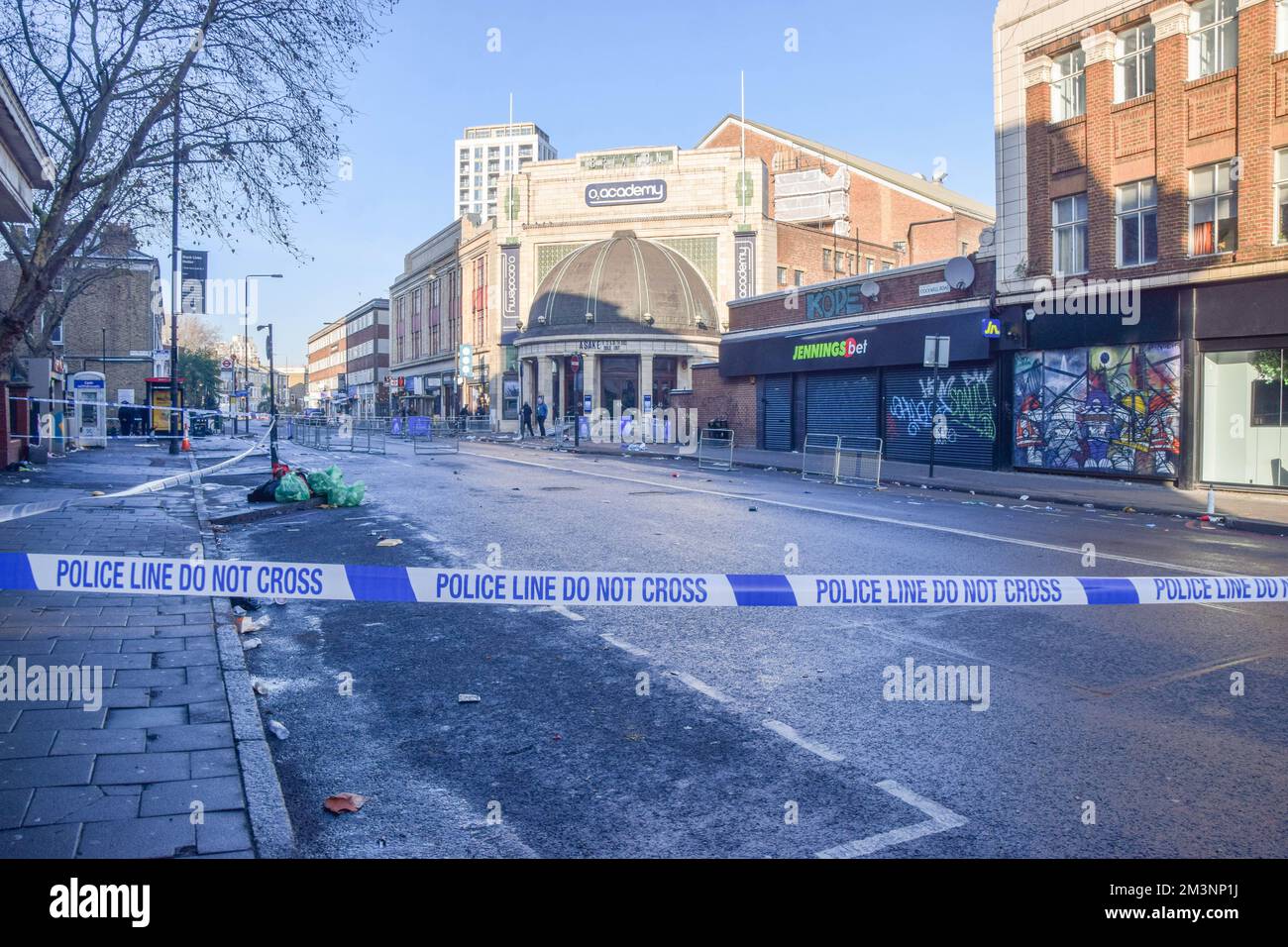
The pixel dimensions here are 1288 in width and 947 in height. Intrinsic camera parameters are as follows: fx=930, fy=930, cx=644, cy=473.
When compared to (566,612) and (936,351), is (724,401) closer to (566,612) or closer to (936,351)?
(936,351)

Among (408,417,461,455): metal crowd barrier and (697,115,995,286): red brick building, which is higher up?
(697,115,995,286): red brick building

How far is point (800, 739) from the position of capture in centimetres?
439

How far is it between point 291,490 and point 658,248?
43.2 meters

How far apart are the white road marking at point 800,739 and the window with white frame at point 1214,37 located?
63.6 ft

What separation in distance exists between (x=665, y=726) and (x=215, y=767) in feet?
6.62

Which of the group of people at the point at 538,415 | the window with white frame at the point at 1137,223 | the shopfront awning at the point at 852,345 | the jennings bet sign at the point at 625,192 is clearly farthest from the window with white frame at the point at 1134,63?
the jennings bet sign at the point at 625,192

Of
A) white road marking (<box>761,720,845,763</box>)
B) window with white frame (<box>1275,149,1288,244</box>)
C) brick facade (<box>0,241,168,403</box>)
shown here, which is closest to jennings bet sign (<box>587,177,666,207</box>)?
brick facade (<box>0,241,168,403</box>)

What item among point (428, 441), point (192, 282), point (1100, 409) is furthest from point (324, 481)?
point (428, 441)

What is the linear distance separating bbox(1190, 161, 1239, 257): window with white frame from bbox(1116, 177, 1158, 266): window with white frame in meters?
0.78

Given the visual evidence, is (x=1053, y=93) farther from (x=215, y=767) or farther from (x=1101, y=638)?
(x=215, y=767)

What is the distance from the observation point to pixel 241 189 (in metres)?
14.1

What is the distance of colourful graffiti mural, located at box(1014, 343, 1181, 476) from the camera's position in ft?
62.7

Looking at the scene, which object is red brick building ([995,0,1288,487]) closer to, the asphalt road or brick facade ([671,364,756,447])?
the asphalt road
